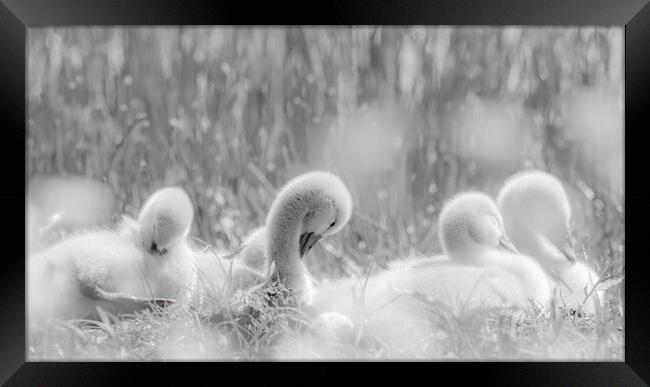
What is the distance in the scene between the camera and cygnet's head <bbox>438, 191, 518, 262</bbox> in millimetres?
3055

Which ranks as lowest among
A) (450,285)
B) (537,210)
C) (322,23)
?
(450,285)

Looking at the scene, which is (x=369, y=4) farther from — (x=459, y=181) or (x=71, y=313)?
(x=71, y=313)

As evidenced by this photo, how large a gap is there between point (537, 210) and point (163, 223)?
45.5 inches

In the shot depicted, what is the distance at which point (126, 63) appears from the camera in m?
3.51

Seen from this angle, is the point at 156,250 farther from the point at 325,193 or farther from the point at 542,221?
the point at 542,221

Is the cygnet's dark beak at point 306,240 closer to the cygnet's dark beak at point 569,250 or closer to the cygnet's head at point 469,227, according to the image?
the cygnet's head at point 469,227

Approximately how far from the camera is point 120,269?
2.99 m

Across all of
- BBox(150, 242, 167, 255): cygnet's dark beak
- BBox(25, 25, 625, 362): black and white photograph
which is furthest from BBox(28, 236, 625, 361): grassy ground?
BBox(150, 242, 167, 255): cygnet's dark beak

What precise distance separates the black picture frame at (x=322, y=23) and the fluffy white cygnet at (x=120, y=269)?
9 cm

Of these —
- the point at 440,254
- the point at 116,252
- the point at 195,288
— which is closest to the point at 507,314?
the point at 440,254

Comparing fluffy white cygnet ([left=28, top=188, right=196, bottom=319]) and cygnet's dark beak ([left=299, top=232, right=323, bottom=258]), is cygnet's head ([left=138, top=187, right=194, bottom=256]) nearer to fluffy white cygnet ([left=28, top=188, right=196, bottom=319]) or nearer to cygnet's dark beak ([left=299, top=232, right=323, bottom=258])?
fluffy white cygnet ([left=28, top=188, right=196, bottom=319])

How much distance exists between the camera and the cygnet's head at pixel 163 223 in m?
3.00

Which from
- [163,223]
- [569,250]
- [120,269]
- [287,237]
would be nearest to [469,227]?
[569,250]

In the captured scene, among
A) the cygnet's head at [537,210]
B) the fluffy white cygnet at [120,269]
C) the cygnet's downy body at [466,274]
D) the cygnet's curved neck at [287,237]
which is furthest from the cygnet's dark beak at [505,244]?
the fluffy white cygnet at [120,269]
